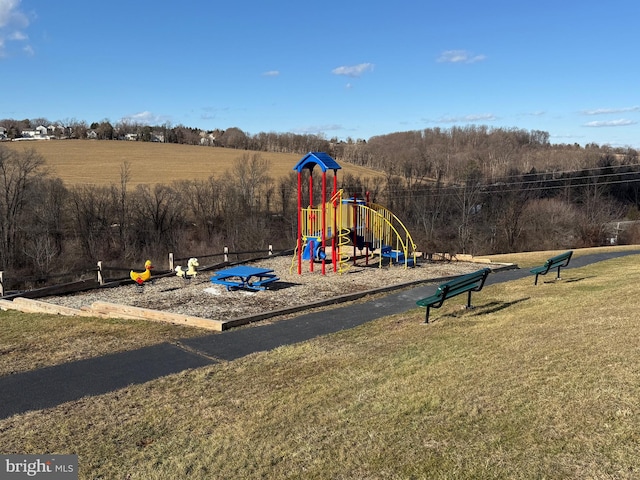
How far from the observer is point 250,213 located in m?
49.8

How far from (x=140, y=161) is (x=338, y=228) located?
5469 cm

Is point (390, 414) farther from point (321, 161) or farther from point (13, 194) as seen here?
point (13, 194)

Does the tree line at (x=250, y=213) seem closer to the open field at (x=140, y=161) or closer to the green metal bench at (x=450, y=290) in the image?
the open field at (x=140, y=161)

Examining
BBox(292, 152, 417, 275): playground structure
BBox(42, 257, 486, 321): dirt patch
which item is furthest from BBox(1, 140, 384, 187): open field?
BBox(42, 257, 486, 321): dirt patch

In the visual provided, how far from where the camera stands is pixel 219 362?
7246 millimetres

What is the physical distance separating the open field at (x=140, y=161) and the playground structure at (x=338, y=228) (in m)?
39.1

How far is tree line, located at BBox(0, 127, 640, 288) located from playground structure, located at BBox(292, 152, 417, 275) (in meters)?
24.4

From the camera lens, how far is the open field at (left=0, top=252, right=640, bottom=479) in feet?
11.9

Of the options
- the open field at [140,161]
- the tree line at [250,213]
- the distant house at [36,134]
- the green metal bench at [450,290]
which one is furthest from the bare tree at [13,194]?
the distant house at [36,134]

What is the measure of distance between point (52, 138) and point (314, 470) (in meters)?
90.5

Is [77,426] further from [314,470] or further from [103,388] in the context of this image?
[314,470]

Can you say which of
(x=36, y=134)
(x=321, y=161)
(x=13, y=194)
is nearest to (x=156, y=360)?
(x=321, y=161)

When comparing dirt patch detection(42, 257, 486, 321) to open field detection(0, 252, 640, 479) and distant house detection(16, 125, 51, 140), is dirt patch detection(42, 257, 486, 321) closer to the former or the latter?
open field detection(0, 252, 640, 479)

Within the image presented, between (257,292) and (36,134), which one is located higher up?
(36,134)
